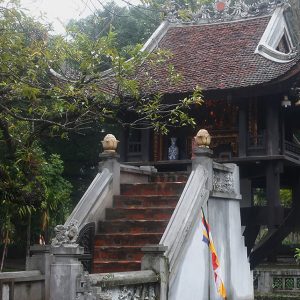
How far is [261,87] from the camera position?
1343 cm

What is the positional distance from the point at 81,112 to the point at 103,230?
330cm

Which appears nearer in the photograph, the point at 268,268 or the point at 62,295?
the point at 62,295

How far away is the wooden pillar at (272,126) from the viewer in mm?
13570

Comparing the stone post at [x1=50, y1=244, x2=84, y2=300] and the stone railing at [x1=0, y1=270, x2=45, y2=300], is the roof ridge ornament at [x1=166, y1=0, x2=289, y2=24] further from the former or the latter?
the stone post at [x1=50, y1=244, x2=84, y2=300]

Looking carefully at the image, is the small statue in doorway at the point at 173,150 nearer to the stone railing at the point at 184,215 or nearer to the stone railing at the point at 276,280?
the stone railing at the point at 184,215

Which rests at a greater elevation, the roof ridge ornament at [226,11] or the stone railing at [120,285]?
the roof ridge ornament at [226,11]

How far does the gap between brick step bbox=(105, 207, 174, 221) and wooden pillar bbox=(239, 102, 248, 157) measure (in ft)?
10.8

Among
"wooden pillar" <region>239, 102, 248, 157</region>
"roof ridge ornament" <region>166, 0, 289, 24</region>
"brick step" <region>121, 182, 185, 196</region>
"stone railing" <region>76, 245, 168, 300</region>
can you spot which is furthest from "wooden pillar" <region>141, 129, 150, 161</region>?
"stone railing" <region>76, 245, 168, 300</region>

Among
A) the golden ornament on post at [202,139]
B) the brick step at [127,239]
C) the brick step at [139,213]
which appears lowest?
the brick step at [127,239]

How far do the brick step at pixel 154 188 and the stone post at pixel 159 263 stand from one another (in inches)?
96.4

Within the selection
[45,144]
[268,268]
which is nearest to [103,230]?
[268,268]

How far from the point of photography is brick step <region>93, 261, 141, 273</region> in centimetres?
1015

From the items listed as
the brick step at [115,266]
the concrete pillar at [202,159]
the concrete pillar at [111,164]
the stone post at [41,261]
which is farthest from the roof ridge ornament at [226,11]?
the stone post at [41,261]

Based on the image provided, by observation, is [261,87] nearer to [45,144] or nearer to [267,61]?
[267,61]
